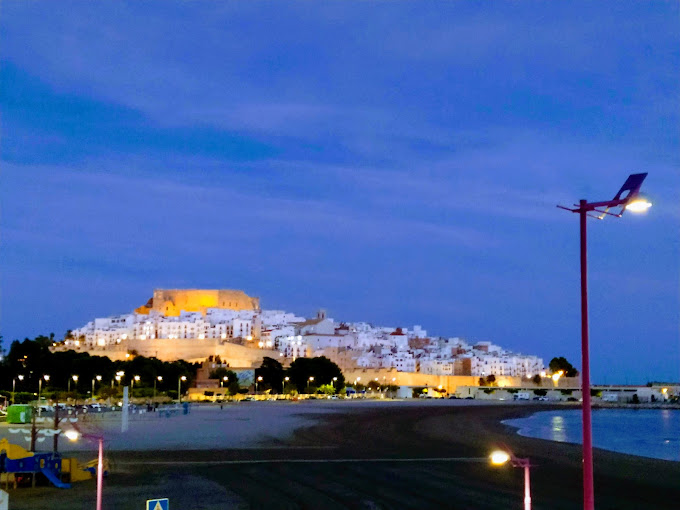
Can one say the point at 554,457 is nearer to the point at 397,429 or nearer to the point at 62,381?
the point at 397,429

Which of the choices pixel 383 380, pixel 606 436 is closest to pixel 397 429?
pixel 606 436

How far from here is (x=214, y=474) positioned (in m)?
20.9

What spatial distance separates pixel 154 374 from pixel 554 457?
69310mm

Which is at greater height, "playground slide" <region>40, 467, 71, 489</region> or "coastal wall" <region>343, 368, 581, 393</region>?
"playground slide" <region>40, 467, 71, 489</region>

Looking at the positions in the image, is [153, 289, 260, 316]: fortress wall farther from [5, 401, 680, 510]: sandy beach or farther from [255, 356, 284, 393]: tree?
[5, 401, 680, 510]: sandy beach

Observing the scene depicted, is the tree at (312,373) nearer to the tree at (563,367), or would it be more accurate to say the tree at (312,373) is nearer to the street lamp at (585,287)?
the tree at (563,367)

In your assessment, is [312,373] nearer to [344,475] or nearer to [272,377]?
[272,377]

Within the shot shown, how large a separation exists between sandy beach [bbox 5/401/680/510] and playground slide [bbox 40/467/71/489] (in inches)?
10.6

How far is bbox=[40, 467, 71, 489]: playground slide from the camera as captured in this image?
717 inches

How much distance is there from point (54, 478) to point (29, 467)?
0.59 m

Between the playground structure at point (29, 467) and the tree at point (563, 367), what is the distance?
170m

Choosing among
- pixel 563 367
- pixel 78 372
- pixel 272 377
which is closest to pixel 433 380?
pixel 563 367

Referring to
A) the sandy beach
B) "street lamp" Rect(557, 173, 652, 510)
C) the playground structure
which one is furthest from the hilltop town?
"street lamp" Rect(557, 173, 652, 510)

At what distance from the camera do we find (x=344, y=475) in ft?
68.9
